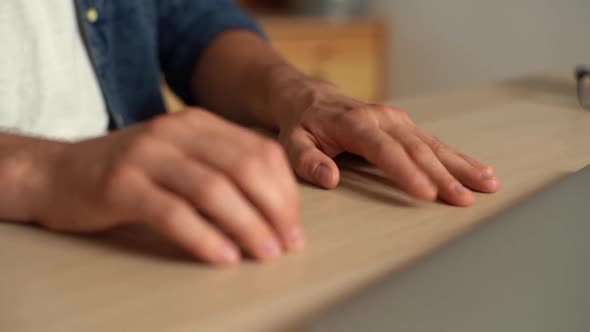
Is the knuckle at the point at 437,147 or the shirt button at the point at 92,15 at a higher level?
the knuckle at the point at 437,147

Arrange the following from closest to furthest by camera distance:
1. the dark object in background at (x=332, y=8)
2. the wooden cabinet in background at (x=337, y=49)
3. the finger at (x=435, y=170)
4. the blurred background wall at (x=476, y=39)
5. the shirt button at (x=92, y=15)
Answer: the finger at (x=435, y=170), the shirt button at (x=92, y=15), the blurred background wall at (x=476, y=39), the wooden cabinet in background at (x=337, y=49), the dark object in background at (x=332, y=8)

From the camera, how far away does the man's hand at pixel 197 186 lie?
0.29m

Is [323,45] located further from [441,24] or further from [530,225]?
[530,225]

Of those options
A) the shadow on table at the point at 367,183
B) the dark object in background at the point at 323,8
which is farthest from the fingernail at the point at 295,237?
the dark object in background at the point at 323,8

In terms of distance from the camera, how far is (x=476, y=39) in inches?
72.2

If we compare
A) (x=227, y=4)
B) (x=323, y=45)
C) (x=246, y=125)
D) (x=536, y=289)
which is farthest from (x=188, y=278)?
(x=323, y=45)

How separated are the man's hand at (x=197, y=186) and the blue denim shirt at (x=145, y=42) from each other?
17.9 inches

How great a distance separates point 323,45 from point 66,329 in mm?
1834

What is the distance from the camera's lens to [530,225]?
0.31m

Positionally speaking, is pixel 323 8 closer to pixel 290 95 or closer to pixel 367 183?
pixel 290 95

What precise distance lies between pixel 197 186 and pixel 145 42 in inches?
21.8

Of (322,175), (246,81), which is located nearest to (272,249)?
(322,175)

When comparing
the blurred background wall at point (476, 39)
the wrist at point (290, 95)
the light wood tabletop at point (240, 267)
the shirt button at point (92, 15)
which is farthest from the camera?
the blurred background wall at point (476, 39)

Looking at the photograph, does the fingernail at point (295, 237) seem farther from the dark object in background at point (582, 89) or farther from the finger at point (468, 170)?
the dark object in background at point (582, 89)
